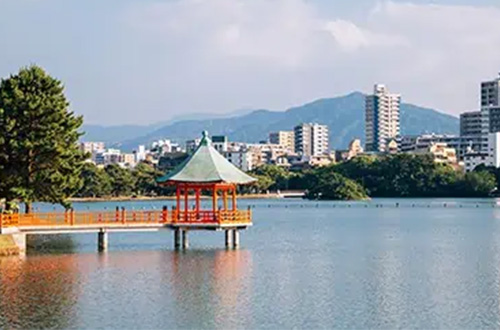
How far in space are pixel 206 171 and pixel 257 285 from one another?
606 inches

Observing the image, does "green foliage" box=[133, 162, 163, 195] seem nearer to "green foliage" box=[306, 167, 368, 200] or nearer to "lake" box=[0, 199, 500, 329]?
"green foliage" box=[306, 167, 368, 200]

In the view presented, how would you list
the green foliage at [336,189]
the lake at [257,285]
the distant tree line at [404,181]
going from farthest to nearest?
the distant tree line at [404,181] < the green foliage at [336,189] < the lake at [257,285]

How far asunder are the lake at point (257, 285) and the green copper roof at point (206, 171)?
11.5 feet

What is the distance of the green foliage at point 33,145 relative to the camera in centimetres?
5100

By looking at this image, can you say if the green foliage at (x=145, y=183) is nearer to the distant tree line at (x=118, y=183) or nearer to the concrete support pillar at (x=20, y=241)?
the distant tree line at (x=118, y=183)

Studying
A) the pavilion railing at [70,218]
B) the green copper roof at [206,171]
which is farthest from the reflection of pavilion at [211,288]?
the green copper roof at [206,171]

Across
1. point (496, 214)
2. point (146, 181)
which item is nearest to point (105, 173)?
point (146, 181)

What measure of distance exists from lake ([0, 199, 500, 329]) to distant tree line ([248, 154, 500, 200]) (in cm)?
9622

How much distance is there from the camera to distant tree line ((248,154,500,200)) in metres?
160

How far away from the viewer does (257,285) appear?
38.8 meters

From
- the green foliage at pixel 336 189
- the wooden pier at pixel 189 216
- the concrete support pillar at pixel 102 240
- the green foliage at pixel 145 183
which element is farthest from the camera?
the green foliage at pixel 145 183

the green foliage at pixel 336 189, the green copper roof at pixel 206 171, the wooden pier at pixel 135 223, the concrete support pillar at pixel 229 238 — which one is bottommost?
the concrete support pillar at pixel 229 238

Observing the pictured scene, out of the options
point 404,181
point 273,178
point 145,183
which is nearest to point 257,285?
point 145,183

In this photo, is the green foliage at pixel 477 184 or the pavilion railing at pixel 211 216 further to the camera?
the green foliage at pixel 477 184
